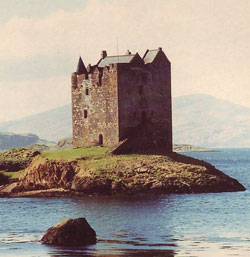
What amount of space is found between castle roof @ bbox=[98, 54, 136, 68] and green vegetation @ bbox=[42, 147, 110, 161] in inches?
372

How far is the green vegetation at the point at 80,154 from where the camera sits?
7412cm

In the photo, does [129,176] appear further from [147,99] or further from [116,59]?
[116,59]

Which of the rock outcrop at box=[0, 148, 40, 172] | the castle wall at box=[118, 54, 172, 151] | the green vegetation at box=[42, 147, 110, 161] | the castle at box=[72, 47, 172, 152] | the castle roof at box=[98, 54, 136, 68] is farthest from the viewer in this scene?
the rock outcrop at box=[0, 148, 40, 172]

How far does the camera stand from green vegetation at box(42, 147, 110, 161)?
7412cm

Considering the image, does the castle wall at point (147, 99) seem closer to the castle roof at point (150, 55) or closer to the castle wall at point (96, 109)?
the castle roof at point (150, 55)

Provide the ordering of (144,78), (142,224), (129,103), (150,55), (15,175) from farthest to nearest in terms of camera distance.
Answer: (150,55)
(15,175)
(144,78)
(129,103)
(142,224)

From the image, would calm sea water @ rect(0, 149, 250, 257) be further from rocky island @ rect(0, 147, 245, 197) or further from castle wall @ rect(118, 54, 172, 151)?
castle wall @ rect(118, 54, 172, 151)

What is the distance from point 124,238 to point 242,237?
665 centimetres

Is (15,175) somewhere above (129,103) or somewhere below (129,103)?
below

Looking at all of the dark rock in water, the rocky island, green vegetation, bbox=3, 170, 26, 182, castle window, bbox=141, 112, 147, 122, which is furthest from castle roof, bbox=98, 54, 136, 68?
the dark rock in water

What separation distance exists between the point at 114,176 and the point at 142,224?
18.9 metres

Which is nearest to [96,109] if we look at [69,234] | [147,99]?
[147,99]

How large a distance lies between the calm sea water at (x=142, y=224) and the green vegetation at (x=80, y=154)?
710cm

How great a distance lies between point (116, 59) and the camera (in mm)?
81312
